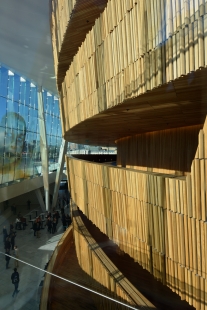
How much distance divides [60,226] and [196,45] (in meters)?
17.7

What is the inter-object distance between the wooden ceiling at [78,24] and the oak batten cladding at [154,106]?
153 mm

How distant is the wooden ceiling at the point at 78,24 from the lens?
658 centimetres

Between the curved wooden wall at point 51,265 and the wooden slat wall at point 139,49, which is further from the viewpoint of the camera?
the curved wooden wall at point 51,265

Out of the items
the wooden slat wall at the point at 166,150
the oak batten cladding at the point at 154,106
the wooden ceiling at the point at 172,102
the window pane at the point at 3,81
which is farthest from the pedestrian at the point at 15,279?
the window pane at the point at 3,81

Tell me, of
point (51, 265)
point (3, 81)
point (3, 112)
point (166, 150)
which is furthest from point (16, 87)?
point (166, 150)

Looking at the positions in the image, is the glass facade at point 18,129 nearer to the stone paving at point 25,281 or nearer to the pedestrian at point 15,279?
the stone paving at point 25,281

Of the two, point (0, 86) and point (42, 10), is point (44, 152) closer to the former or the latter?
point (0, 86)

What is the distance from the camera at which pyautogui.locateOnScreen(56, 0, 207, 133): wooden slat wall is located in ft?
10.4

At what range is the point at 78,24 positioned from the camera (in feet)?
25.1

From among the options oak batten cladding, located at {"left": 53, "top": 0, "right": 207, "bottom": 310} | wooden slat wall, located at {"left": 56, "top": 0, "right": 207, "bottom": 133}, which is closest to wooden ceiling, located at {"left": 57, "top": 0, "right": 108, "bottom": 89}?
oak batten cladding, located at {"left": 53, "top": 0, "right": 207, "bottom": 310}

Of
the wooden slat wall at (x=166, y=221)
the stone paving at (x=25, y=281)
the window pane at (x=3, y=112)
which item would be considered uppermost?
Answer: the window pane at (x=3, y=112)

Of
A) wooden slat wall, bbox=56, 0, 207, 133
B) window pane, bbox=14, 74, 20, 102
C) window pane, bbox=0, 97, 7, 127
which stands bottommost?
wooden slat wall, bbox=56, 0, 207, 133

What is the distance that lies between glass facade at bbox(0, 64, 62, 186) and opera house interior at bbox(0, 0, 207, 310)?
8736 mm

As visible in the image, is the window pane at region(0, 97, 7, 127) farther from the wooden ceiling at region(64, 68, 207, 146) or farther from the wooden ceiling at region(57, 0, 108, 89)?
the wooden ceiling at region(64, 68, 207, 146)
